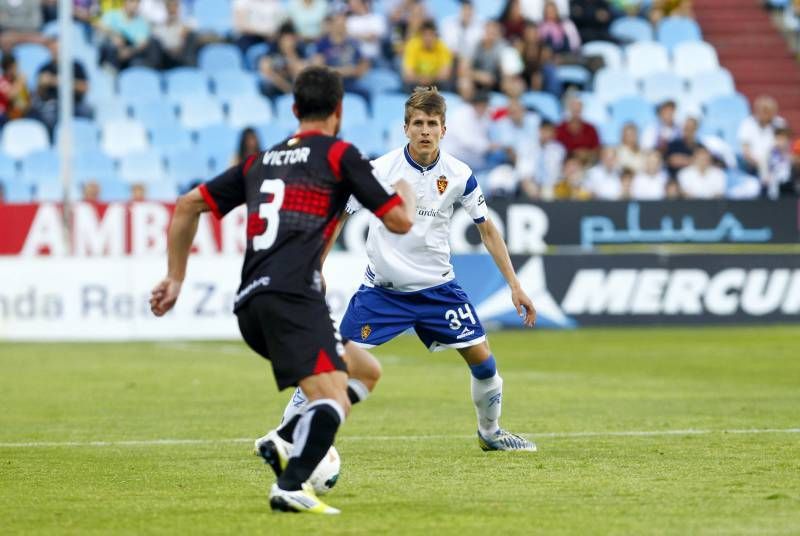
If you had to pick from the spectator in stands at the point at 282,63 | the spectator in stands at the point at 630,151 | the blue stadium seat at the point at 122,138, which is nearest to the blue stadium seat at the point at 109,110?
the blue stadium seat at the point at 122,138

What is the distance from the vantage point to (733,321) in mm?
23156

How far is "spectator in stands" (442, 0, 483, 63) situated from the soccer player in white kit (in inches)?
683

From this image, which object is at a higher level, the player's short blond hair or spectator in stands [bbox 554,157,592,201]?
the player's short blond hair

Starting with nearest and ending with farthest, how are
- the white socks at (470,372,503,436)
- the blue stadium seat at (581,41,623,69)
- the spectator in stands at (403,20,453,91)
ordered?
the white socks at (470,372,503,436) → the spectator in stands at (403,20,453,91) → the blue stadium seat at (581,41,623,69)

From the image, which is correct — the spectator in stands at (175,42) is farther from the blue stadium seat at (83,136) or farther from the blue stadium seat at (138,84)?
the blue stadium seat at (83,136)

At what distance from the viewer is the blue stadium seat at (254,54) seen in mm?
26766

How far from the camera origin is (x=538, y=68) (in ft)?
91.0

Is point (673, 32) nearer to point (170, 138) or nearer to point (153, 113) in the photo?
point (170, 138)

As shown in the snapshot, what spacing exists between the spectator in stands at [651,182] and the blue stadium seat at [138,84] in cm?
774

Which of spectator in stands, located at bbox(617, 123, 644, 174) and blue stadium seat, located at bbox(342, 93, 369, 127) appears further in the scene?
blue stadium seat, located at bbox(342, 93, 369, 127)

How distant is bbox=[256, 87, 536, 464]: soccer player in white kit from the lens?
32.3ft

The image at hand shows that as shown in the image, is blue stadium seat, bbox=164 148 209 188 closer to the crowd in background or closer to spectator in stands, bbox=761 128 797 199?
the crowd in background

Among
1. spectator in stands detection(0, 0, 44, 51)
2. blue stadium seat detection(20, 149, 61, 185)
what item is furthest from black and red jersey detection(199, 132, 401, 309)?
spectator in stands detection(0, 0, 44, 51)

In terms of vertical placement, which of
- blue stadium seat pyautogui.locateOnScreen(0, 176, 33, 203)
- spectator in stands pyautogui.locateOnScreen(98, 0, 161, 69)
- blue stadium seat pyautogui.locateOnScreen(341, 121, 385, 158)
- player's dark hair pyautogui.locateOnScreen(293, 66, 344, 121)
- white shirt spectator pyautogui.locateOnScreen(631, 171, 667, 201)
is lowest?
blue stadium seat pyautogui.locateOnScreen(0, 176, 33, 203)
